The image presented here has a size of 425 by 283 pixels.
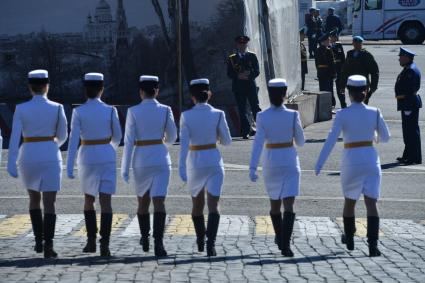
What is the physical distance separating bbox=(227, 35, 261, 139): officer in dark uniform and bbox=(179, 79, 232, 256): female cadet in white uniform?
10.5 m

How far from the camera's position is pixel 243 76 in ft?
77.7

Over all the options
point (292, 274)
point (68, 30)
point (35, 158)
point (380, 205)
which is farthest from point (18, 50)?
point (292, 274)

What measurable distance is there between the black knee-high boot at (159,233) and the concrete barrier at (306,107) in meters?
13.0

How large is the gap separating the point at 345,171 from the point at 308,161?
794 centimetres

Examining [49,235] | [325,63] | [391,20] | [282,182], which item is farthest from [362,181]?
[391,20]

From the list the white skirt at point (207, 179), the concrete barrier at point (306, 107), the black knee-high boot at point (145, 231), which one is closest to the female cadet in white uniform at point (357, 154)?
the white skirt at point (207, 179)

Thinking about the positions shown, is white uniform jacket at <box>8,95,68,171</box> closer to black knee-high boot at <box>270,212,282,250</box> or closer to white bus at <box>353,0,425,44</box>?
black knee-high boot at <box>270,212,282,250</box>

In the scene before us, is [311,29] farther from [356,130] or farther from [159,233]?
[159,233]

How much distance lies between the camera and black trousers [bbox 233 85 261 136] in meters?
23.9

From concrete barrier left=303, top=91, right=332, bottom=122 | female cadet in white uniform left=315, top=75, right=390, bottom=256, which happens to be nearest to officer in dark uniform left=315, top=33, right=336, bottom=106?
concrete barrier left=303, top=91, right=332, bottom=122

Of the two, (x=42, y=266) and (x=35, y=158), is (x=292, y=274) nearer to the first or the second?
(x=42, y=266)

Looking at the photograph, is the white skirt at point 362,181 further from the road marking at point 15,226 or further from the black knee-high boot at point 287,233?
the road marking at point 15,226

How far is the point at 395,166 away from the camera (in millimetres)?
20078

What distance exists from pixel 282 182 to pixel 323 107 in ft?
50.1
